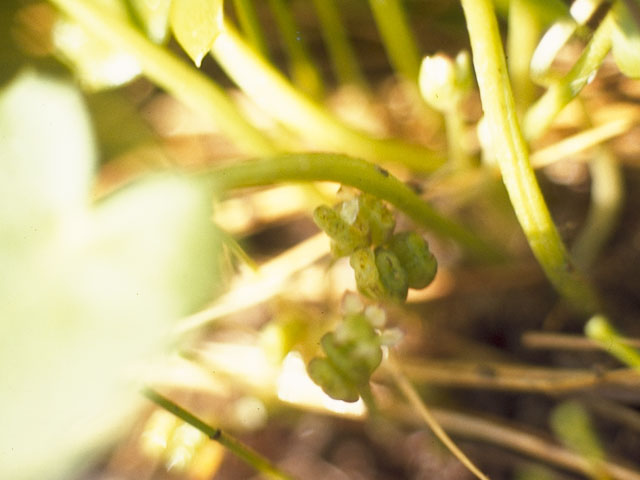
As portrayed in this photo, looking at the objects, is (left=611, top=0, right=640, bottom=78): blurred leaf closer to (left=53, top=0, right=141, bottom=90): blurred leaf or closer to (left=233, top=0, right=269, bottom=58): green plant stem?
(left=233, top=0, right=269, bottom=58): green plant stem

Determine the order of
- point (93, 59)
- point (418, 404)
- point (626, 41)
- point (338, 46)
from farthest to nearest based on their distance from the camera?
point (338, 46), point (93, 59), point (418, 404), point (626, 41)

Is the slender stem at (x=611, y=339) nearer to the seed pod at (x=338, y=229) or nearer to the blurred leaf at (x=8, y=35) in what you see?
the seed pod at (x=338, y=229)

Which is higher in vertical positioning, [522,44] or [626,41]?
[522,44]

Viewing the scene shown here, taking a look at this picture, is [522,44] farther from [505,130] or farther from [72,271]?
[72,271]

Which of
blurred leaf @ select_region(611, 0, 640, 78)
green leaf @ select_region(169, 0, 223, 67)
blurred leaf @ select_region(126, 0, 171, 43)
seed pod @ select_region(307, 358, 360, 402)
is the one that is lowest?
seed pod @ select_region(307, 358, 360, 402)

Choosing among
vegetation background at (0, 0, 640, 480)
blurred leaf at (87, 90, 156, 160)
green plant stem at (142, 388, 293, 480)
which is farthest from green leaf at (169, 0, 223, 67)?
blurred leaf at (87, 90, 156, 160)

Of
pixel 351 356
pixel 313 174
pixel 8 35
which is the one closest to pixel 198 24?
pixel 313 174

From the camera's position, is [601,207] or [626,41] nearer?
[626,41]
